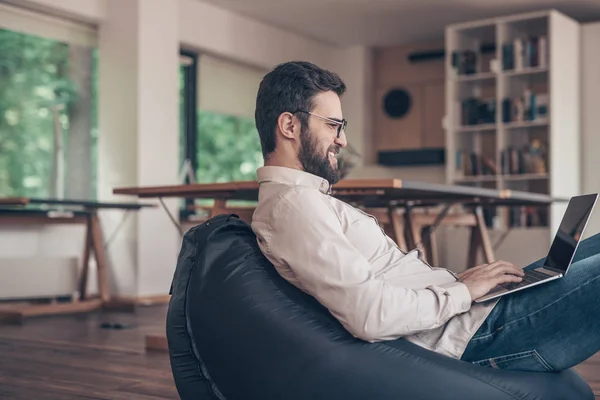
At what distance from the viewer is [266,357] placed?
1.73 m

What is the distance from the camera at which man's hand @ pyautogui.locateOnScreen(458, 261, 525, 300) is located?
1.71m

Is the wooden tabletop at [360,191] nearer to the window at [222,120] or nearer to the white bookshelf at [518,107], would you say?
the white bookshelf at [518,107]

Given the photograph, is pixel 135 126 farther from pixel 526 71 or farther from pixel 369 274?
pixel 369 274

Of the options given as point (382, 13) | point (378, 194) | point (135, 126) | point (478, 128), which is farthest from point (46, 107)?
point (478, 128)

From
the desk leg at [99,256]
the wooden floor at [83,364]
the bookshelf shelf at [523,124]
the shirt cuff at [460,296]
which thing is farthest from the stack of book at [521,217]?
the shirt cuff at [460,296]

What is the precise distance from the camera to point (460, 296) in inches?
65.6

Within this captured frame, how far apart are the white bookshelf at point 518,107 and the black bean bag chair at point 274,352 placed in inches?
226

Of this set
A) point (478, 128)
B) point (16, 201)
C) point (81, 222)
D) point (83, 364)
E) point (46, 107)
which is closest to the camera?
point (83, 364)

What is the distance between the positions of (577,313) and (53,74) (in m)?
5.48

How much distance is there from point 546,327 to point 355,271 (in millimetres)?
424

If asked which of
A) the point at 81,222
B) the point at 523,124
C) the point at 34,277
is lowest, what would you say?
the point at 34,277

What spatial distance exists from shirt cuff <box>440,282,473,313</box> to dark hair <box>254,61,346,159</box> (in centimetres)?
48

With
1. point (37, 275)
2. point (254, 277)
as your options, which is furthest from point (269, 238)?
point (37, 275)

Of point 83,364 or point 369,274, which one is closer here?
point 369,274
